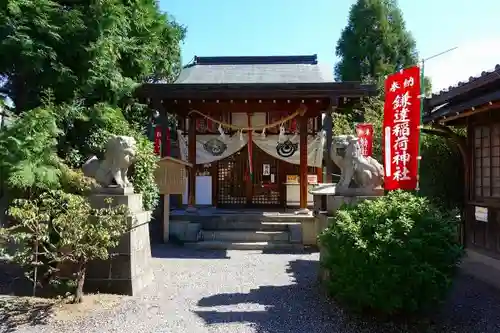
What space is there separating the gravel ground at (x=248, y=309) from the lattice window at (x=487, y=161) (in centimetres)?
169

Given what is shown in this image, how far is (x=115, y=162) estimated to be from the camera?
6.12 meters

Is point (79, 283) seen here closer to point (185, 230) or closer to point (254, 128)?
point (185, 230)

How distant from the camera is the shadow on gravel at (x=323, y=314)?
15.5 feet

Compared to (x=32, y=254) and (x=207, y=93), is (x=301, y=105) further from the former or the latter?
(x=32, y=254)

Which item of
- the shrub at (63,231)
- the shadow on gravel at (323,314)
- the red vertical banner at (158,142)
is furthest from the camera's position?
the red vertical banner at (158,142)

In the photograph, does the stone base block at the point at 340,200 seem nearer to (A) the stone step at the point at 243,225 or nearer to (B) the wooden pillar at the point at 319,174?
(A) the stone step at the point at 243,225

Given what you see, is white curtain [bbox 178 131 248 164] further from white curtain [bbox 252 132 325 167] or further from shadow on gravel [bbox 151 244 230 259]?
shadow on gravel [bbox 151 244 230 259]

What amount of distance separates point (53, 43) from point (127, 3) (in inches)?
113

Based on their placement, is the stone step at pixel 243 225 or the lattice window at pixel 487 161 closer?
the lattice window at pixel 487 161

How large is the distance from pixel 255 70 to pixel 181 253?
861cm

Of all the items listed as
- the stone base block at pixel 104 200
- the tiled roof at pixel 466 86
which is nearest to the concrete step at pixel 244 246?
the stone base block at pixel 104 200

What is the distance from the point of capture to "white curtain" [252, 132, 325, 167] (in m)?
12.7

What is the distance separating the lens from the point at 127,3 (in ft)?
31.4

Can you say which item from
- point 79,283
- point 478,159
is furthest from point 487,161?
point 79,283
